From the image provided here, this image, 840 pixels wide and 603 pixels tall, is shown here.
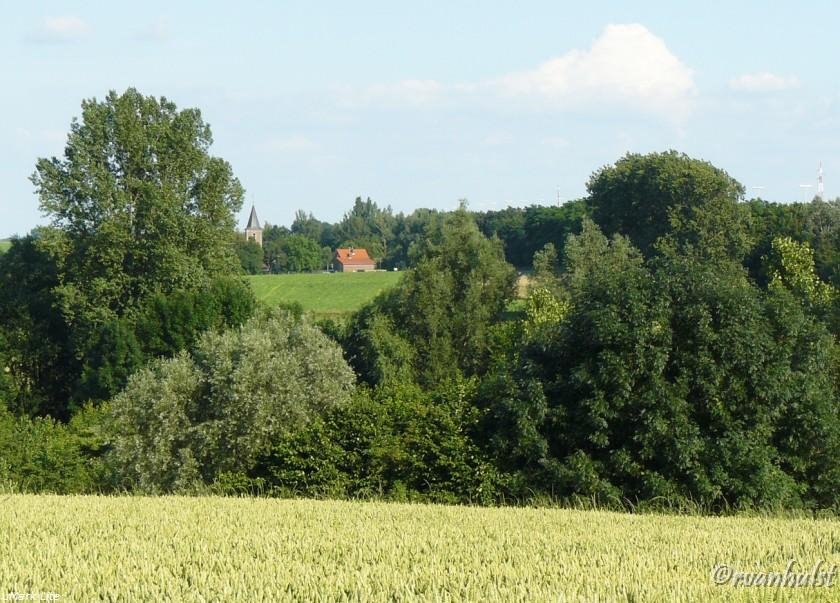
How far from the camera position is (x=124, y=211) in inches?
2430

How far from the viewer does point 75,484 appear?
35188 millimetres

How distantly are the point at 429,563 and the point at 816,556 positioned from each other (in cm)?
428

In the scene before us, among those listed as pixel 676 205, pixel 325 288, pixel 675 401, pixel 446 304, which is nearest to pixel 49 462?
pixel 675 401

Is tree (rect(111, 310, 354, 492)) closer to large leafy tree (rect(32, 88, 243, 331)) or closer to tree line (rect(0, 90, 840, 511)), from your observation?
tree line (rect(0, 90, 840, 511))

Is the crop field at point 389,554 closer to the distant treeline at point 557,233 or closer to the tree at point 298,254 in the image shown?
the distant treeline at point 557,233

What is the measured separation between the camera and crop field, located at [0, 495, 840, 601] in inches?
362

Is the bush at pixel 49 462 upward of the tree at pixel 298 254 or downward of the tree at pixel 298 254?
downward

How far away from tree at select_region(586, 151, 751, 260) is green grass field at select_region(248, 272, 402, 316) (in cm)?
2789

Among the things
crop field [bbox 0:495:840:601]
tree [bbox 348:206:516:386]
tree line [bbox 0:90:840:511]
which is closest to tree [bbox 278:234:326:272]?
tree [bbox 348:206:516:386]

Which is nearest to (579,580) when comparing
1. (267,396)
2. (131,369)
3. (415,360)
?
(267,396)

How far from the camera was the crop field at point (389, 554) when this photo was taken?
919 cm

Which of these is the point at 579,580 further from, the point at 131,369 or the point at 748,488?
the point at 131,369

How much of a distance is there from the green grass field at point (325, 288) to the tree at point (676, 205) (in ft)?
91.5

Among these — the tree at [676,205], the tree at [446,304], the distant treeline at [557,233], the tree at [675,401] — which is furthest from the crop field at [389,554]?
the tree at [676,205]
